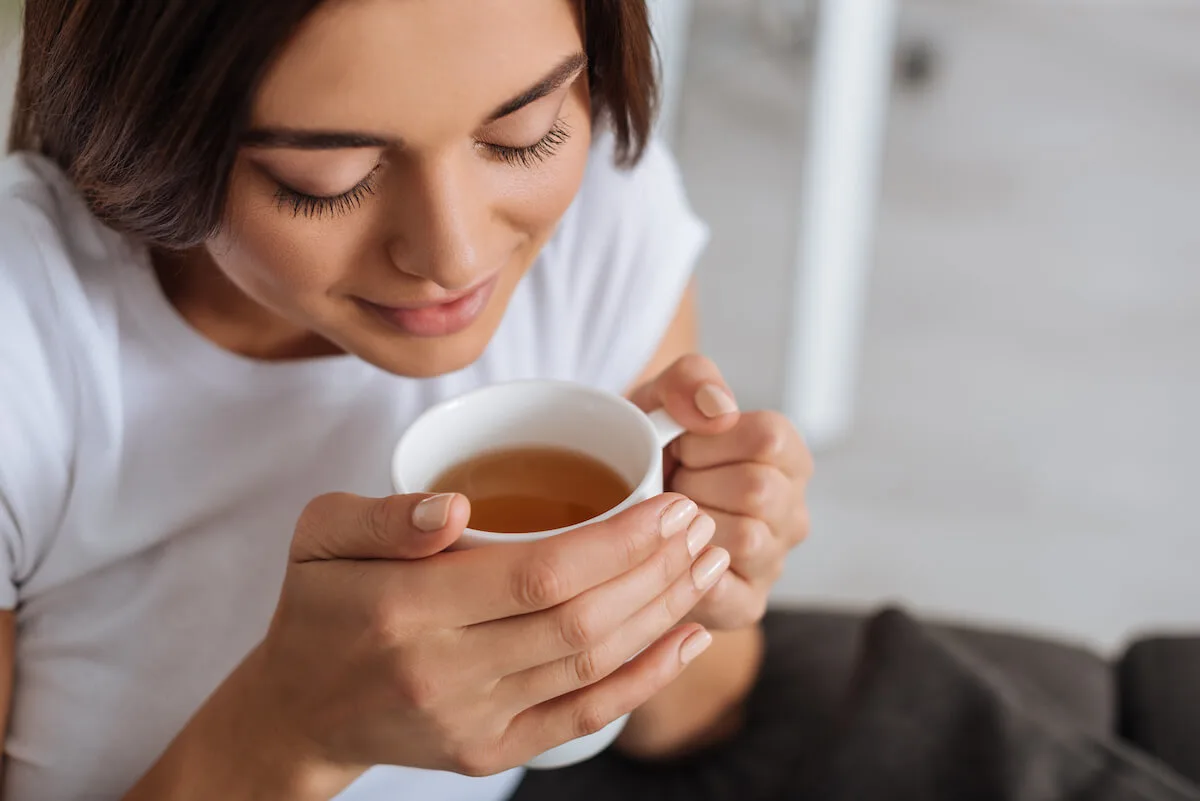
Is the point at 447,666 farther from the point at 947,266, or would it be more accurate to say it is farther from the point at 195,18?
the point at 947,266

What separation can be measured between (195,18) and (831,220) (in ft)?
4.66

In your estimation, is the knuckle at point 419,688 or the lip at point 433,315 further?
the lip at point 433,315

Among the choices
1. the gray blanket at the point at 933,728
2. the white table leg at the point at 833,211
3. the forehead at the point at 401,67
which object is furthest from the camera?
the white table leg at the point at 833,211

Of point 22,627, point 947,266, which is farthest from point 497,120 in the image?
point 947,266

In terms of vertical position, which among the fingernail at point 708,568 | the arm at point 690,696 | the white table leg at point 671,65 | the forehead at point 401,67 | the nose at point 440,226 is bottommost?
the arm at point 690,696

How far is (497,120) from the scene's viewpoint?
0.65m

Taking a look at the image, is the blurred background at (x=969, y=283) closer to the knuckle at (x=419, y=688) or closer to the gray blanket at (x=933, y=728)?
the gray blanket at (x=933, y=728)

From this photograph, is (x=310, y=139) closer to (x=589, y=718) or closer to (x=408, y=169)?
(x=408, y=169)

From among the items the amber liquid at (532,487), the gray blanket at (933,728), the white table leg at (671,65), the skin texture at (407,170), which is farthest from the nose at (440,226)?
the white table leg at (671,65)

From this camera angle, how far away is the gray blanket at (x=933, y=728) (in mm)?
946

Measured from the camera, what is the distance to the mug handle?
0.75 m

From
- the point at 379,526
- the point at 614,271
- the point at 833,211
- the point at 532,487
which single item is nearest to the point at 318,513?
the point at 379,526

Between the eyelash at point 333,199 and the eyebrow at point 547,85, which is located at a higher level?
the eyebrow at point 547,85

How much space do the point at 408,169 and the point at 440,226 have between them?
4 cm
